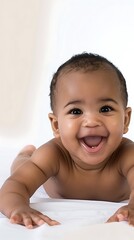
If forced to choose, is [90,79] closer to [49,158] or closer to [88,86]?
[88,86]

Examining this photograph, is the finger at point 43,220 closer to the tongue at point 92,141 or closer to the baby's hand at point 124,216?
the baby's hand at point 124,216

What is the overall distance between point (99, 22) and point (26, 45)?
37 cm

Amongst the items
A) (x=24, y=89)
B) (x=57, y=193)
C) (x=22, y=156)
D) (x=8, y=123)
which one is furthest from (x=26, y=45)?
(x=57, y=193)

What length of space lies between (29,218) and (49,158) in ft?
1.16

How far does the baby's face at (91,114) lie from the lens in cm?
143

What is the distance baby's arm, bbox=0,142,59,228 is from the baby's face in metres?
0.11

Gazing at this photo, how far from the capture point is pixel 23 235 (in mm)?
1187

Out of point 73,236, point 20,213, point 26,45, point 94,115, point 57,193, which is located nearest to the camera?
point 73,236

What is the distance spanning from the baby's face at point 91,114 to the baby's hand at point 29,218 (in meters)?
0.26

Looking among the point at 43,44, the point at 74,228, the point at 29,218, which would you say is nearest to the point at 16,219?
the point at 29,218

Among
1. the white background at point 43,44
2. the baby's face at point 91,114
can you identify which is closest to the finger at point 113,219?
the baby's face at point 91,114

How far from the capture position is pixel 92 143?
1475 millimetres

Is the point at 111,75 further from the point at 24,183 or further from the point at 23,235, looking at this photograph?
the point at 23,235

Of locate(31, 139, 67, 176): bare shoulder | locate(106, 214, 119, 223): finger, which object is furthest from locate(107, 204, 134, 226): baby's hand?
locate(31, 139, 67, 176): bare shoulder
